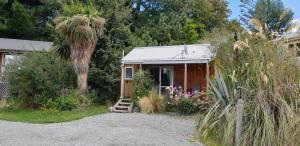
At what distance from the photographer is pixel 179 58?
20.6m

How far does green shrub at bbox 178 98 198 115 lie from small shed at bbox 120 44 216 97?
1.39m

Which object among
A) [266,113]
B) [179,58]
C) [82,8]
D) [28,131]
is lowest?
[28,131]

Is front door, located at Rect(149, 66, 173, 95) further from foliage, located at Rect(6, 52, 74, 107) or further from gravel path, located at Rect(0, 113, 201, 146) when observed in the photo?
gravel path, located at Rect(0, 113, 201, 146)

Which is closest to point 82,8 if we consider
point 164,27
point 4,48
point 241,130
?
point 4,48

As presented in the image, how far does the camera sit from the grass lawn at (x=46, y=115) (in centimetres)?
1684

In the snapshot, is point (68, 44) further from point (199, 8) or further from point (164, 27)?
point (199, 8)

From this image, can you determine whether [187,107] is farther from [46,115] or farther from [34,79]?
[34,79]

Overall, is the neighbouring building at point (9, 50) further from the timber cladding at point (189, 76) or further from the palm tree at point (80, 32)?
the timber cladding at point (189, 76)

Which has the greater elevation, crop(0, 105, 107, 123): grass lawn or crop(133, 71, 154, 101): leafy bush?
crop(133, 71, 154, 101): leafy bush

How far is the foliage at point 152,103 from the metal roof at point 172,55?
2372mm

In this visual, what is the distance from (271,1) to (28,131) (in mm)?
34749

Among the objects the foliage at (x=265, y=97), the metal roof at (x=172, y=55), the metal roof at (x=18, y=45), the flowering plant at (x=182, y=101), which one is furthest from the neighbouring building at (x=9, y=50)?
the foliage at (x=265, y=97)

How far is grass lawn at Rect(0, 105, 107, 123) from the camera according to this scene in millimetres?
16844

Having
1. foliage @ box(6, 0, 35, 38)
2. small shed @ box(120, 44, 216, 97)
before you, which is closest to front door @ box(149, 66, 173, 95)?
small shed @ box(120, 44, 216, 97)
